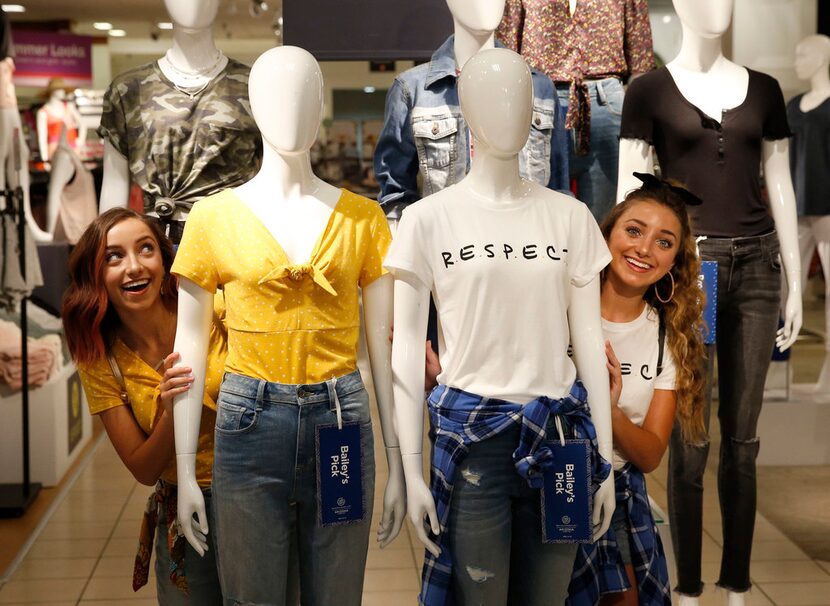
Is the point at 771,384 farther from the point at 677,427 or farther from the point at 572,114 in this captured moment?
the point at 572,114

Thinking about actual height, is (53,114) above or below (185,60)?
above

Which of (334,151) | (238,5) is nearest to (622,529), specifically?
(238,5)

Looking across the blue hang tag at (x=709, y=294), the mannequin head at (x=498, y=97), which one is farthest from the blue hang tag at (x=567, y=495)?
the blue hang tag at (x=709, y=294)

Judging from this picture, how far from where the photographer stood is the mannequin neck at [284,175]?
Answer: 2109mm

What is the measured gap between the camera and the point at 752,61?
203 inches

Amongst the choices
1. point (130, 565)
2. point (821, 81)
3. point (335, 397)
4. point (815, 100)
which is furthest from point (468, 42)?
point (821, 81)

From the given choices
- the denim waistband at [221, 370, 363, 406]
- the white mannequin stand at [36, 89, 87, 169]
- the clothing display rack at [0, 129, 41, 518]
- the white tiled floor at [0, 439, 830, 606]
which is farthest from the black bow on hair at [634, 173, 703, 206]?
the white mannequin stand at [36, 89, 87, 169]

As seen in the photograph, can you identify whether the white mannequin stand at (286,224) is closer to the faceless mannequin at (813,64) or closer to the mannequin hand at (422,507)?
the mannequin hand at (422,507)

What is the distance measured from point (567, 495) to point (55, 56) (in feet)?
28.7

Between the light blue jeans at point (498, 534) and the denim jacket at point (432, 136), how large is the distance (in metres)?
0.78

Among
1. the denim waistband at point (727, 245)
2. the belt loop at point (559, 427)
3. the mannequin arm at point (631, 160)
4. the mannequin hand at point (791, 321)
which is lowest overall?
the belt loop at point (559, 427)

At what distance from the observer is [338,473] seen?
2.09m

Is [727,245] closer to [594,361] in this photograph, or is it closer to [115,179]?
[594,361]

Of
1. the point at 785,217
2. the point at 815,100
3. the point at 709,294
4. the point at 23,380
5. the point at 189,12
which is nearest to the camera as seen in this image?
the point at 189,12
